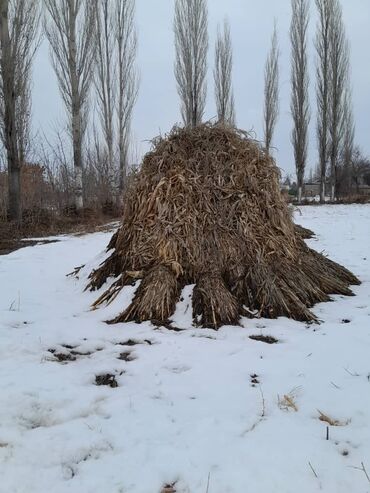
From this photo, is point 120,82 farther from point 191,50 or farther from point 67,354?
point 67,354

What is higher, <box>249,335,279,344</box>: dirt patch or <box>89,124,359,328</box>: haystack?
<box>89,124,359,328</box>: haystack

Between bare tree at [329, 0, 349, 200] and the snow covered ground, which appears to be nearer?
the snow covered ground

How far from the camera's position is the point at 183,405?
205 cm

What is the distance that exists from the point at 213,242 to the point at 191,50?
1967cm

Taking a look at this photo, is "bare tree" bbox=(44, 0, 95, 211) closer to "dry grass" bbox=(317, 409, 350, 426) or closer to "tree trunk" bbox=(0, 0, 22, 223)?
"tree trunk" bbox=(0, 0, 22, 223)

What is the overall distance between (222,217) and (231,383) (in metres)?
1.85

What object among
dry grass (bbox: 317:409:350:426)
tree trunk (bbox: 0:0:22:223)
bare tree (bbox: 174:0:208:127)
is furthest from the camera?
bare tree (bbox: 174:0:208:127)

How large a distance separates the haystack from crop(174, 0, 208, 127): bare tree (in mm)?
17465

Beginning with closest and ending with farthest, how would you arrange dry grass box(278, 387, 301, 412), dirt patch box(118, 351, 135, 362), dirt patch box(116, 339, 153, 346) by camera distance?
dry grass box(278, 387, 301, 412) < dirt patch box(118, 351, 135, 362) < dirt patch box(116, 339, 153, 346)

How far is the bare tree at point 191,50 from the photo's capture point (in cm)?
2069

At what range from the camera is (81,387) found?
2.24m

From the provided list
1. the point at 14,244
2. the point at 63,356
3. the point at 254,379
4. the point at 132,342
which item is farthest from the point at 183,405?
the point at 14,244

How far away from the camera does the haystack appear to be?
3359 mm

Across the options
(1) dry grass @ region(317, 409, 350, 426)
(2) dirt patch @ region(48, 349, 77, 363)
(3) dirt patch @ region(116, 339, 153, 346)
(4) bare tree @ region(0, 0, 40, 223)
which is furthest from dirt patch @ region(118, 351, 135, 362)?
(4) bare tree @ region(0, 0, 40, 223)
